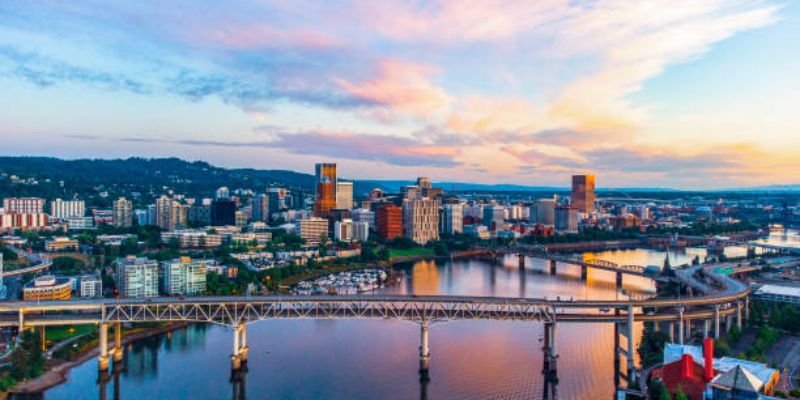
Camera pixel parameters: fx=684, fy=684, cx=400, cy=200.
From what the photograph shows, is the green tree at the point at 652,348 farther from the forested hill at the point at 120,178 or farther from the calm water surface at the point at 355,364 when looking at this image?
the forested hill at the point at 120,178

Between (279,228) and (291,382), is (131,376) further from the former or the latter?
(279,228)

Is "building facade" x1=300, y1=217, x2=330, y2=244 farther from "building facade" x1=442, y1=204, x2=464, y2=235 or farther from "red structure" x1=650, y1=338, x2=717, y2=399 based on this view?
"red structure" x1=650, y1=338, x2=717, y2=399

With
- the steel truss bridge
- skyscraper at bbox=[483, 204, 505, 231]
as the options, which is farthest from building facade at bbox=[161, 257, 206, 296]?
skyscraper at bbox=[483, 204, 505, 231]

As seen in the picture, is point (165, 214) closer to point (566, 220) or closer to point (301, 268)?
point (301, 268)

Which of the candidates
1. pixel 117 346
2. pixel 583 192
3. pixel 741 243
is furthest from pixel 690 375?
pixel 583 192

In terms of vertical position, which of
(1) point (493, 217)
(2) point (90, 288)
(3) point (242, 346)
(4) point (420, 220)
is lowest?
(3) point (242, 346)

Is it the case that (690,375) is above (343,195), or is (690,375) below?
below

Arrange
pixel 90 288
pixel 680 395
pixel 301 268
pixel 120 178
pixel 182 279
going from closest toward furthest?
pixel 680 395
pixel 90 288
pixel 182 279
pixel 301 268
pixel 120 178
